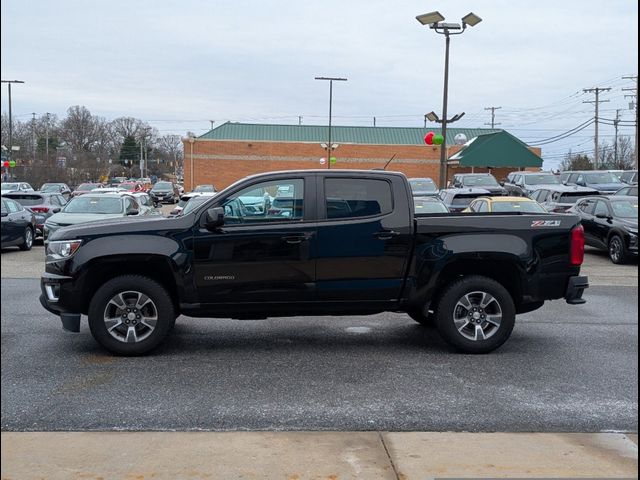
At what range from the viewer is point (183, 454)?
14.2ft

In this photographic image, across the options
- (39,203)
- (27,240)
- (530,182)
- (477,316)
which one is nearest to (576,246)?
(477,316)

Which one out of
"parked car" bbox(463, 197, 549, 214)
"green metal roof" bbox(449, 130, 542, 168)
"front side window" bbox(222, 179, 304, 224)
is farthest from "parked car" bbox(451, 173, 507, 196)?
"front side window" bbox(222, 179, 304, 224)

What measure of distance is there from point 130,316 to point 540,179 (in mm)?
27392

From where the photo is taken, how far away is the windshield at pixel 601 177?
97.4 ft

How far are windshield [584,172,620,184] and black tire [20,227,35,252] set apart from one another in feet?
74.1

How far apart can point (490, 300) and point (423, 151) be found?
53184mm

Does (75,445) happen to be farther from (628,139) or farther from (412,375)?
(628,139)

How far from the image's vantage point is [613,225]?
15.8 metres

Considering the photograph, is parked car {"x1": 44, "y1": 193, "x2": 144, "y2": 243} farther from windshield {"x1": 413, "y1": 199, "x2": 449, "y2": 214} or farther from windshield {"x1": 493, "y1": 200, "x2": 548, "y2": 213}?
windshield {"x1": 493, "y1": 200, "x2": 548, "y2": 213}

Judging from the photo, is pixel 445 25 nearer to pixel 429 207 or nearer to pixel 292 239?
pixel 429 207

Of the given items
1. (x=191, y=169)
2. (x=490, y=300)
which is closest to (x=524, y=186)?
(x=490, y=300)

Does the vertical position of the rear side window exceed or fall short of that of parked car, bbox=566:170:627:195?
it falls short

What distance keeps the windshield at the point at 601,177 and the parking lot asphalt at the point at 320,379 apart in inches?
909

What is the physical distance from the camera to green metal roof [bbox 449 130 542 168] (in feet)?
163
